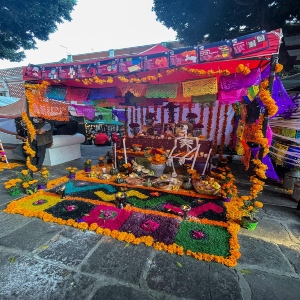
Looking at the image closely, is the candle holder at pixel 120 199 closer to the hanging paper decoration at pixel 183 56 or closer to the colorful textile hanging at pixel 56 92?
the hanging paper decoration at pixel 183 56

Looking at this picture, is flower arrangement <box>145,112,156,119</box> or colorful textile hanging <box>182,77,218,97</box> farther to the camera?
flower arrangement <box>145,112,156,119</box>

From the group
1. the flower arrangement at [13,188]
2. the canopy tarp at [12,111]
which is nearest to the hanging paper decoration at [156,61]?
the flower arrangement at [13,188]

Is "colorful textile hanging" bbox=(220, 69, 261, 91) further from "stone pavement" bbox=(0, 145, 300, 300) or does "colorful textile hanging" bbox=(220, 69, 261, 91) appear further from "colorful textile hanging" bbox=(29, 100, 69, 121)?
"colorful textile hanging" bbox=(29, 100, 69, 121)

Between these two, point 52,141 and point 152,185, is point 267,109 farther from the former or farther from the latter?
point 52,141

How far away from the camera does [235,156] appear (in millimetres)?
9195

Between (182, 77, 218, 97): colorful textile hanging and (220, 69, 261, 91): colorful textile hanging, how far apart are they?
56cm

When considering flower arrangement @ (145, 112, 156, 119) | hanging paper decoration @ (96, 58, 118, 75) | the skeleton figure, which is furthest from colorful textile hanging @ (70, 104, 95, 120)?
the skeleton figure

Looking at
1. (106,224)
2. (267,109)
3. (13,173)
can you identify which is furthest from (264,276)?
(13,173)

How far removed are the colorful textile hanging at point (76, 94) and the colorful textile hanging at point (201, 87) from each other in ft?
11.8

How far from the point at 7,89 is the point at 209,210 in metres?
23.4

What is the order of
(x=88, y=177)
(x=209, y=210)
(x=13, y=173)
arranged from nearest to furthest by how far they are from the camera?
(x=209, y=210) → (x=88, y=177) → (x=13, y=173)

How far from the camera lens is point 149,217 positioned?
11.1 feet

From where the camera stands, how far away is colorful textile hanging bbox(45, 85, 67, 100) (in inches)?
231

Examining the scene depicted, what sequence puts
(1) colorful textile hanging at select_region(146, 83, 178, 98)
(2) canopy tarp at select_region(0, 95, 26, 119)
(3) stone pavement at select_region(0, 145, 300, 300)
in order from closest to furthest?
(3) stone pavement at select_region(0, 145, 300, 300)
(1) colorful textile hanging at select_region(146, 83, 178, 98)
(2) canopy tarp at select_region(0, 95, 26, 119)
